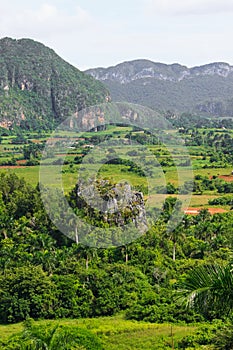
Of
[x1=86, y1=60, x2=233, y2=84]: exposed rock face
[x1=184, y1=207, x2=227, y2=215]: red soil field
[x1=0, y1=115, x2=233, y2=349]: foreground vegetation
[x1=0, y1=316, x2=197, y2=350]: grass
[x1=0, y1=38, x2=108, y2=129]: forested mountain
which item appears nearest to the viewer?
[x1=0, y1=115, x2=233, y2=349]: foreground vegetation

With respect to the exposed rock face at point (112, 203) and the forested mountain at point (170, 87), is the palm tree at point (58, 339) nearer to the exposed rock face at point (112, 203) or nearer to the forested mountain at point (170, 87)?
the exposed rock face at point (112, 203)

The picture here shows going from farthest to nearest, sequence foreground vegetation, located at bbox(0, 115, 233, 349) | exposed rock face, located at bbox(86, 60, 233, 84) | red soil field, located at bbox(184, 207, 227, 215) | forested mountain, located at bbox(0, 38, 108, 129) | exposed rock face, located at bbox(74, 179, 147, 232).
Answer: exposed rock face, located at bbox(86, 60, 233, 84)
forested mountain, located at bbox(0, 38, 108, 129)
red soil field, located at bbox(184, 207, 227, 215)
exposed rock face, located at bbox(74, 179, 147, 232)
foreground vegetation, located at bbox(0, 115, 233, 349)

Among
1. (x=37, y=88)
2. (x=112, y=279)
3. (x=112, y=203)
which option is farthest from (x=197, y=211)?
(x=37, y=88)

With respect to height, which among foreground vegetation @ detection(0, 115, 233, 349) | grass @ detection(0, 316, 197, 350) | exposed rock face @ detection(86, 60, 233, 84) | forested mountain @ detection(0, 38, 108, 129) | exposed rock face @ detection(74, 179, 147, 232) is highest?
exposed rock face @ detection(86, 60, 233, 84)

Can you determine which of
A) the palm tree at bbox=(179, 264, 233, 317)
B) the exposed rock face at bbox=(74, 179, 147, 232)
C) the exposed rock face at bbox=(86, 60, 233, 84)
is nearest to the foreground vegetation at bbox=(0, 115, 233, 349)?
the palm tree at bbox=(179, 264, 233, 317)

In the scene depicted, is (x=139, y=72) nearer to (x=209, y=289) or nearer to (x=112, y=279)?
(x=112, y=279)

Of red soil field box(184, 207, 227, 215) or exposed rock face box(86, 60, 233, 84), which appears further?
exposed rock face box(86, 60, 233, 84)

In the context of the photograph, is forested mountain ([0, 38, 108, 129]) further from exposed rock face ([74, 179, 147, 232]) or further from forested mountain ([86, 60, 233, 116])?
exposed rock face ([74, 179, 147, 232])

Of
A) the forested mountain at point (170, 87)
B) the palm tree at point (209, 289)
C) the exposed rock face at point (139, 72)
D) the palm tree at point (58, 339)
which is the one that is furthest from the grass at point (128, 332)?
the exposed rock face at point (139, 72)
